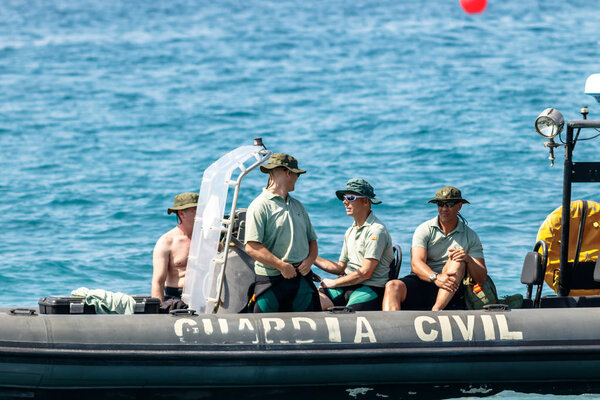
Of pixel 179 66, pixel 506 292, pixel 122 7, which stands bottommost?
pixel 506 292

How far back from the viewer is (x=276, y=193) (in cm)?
642

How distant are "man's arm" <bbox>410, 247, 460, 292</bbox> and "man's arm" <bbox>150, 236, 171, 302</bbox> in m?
1.59

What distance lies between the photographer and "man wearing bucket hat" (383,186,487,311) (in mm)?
6641

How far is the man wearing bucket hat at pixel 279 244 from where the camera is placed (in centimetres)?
630

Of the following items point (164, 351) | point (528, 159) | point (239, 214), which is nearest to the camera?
point (164, 351)

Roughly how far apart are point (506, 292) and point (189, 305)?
4408 millimetres

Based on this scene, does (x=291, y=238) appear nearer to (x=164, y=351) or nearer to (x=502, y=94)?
(x=164, y=351)

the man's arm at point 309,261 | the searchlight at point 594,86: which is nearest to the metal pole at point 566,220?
the searchlight at point 594,86

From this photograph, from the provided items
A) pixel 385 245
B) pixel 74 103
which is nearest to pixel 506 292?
pixel 385 245

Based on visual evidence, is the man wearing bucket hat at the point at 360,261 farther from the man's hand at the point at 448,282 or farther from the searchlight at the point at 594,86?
the searchlight at the point at 594,86

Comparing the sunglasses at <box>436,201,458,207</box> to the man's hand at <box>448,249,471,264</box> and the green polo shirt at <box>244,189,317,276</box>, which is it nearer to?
the man's hand at <box>448,249,471,264</box>

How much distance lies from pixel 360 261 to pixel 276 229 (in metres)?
0.70

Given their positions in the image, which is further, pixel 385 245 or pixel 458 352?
pixel 385 245

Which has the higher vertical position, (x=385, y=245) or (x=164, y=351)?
(x=385, y=245)
